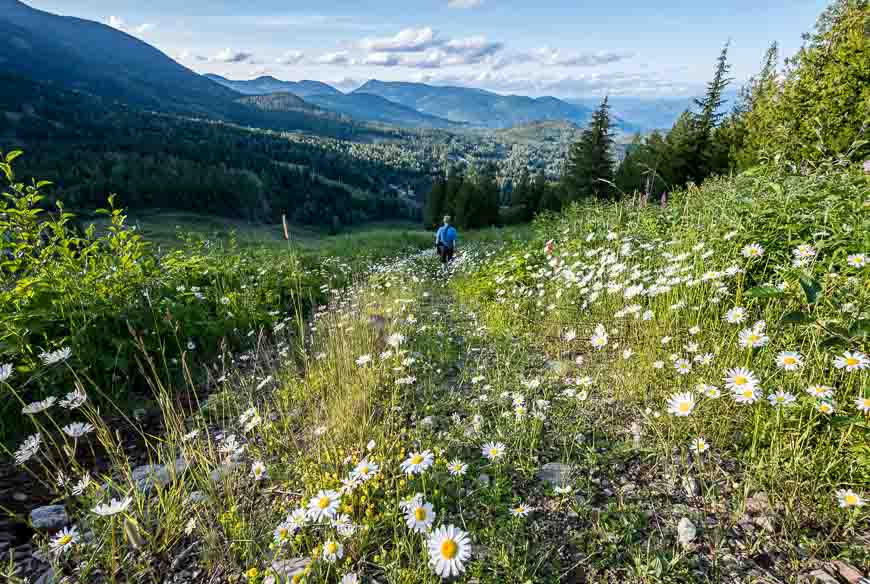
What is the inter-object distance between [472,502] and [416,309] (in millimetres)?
4399

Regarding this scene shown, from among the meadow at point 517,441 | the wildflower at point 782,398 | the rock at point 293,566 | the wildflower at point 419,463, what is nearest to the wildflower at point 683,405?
the meadow at point 517,441

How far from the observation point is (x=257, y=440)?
349 centimetres

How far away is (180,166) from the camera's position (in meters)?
116

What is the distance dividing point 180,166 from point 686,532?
464 feet

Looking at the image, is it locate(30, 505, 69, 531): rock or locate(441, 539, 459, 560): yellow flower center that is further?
locate(30, 505, 69, 531): rock

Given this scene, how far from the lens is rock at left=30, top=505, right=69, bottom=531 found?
253 centimetres

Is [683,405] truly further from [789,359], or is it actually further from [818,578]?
[818,578]

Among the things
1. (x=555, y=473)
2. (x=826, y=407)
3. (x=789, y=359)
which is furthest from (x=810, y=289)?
(x=555, y=473)

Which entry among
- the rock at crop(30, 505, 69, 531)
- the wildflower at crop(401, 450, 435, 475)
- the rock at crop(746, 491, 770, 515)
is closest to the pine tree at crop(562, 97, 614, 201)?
the rock at crop(746, 491, 770, 515)

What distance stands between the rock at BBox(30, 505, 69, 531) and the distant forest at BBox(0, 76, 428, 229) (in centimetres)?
7821

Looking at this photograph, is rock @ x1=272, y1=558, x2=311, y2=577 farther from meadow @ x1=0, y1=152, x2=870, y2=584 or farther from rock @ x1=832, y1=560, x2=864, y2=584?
rock @ x1=832, y1=560, x2=864, y2=584

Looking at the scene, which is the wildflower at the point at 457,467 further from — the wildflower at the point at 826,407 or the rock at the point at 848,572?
the wildflower at the point at 826,407

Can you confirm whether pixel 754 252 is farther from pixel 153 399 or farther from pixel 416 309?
pixel 153 399

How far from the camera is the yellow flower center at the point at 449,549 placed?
1692 millimetres
